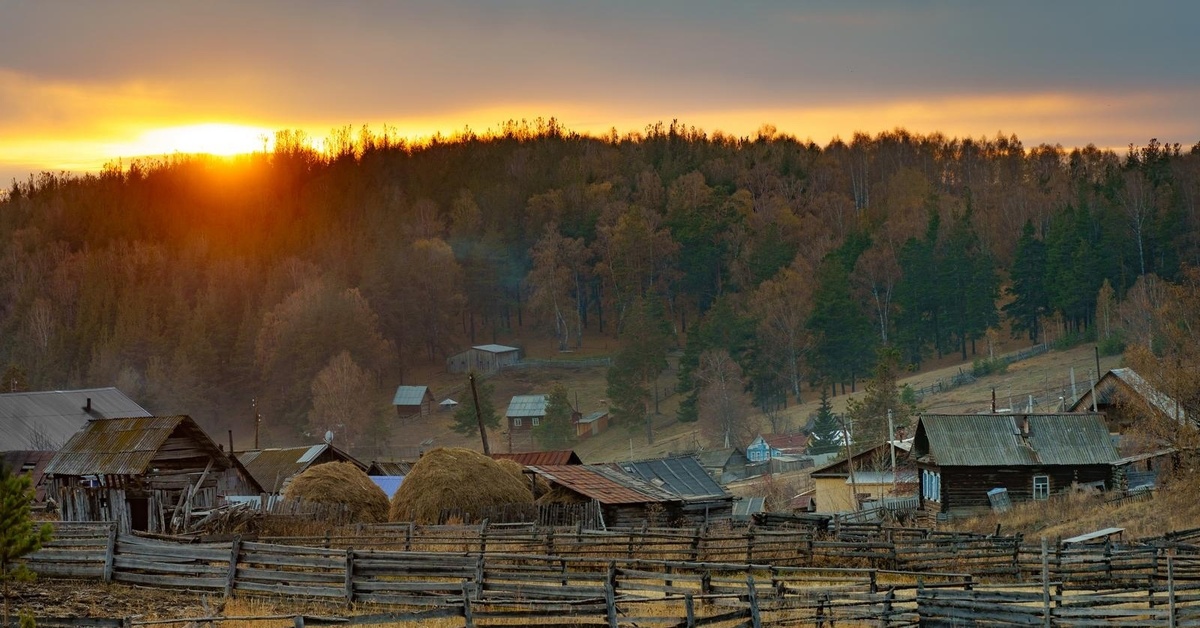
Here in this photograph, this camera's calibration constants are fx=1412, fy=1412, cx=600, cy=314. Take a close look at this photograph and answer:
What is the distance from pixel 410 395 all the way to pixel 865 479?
6818 centimetres

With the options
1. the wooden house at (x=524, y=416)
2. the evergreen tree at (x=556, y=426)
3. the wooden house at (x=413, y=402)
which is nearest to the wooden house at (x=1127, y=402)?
the evergreen tree at (x=556, y=426)

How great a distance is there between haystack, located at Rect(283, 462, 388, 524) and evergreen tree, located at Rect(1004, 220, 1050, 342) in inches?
3608

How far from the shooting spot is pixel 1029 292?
407 feet

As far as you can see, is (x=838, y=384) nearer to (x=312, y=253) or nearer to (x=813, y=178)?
(x=813, y=178)

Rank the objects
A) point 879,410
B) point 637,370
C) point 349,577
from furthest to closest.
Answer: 1. point 637,370
2. point 879,410
3. point 349,577

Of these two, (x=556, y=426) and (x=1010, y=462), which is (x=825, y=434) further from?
(x=1010, y=462)

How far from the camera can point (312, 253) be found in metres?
184

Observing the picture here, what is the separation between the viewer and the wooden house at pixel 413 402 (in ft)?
420

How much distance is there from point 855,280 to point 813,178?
50.6 metres

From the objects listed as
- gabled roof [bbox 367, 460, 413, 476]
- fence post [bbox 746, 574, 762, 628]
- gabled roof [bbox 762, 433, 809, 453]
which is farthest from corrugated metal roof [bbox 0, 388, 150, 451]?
gabled roof [bbox 762, 433, 809, 453]

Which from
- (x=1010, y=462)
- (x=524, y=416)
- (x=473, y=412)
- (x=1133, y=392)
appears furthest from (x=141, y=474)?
(x=524, y=416)

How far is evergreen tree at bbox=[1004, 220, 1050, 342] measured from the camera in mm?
124000

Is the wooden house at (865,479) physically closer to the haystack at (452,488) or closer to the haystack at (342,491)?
the haystack at (452,488)

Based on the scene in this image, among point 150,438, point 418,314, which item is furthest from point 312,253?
point 150,438
